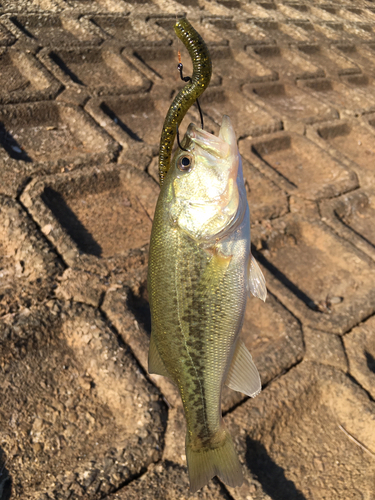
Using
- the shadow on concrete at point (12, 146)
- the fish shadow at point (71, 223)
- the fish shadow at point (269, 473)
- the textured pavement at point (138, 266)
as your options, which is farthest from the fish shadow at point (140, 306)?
the shadow on concrete at point (12, 146)

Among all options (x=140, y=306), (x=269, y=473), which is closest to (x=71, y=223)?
(x=140, y=306)

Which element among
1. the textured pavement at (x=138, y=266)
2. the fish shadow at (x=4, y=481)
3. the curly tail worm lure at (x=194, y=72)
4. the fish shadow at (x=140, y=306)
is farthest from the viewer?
the fish shadow at (x=140, y=306)

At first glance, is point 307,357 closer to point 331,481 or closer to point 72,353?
point 331,481

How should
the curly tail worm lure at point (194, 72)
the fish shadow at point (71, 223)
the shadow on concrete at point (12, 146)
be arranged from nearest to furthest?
the curly tail worm lure at point (194, 72)
the fish shadow at point (71, 223)
the shadow on concrete at point (12, 146)

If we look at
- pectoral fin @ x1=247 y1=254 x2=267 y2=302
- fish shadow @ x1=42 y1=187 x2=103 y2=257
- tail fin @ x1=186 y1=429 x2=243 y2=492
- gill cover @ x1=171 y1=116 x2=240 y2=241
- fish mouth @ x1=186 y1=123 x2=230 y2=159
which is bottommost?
fish shadow @ x1=42 y1=187 x2=103 y2=257

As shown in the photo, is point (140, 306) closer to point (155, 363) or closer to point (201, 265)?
point (155, 363)

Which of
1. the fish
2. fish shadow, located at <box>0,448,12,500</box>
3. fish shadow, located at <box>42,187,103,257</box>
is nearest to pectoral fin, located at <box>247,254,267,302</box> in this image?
the fish

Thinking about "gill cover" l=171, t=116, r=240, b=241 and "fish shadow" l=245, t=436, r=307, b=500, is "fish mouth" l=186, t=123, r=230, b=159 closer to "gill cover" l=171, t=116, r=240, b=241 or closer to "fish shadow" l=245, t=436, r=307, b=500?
"gill cover" l=171, t=116, r=240, b=241

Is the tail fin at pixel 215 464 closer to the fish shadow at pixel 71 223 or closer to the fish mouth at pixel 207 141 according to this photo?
the fish mouth at pixel 207 141
